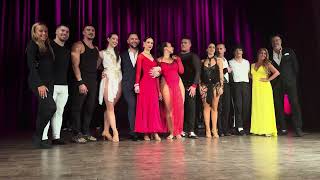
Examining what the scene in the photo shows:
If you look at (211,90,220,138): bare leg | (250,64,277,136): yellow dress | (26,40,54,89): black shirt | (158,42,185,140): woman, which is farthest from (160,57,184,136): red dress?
(26,40,54,89): black shirt

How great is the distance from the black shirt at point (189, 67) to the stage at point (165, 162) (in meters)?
1.20

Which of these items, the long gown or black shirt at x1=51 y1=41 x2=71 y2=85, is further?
the long gown

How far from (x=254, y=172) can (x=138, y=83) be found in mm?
2297

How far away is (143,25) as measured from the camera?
24.4 feet

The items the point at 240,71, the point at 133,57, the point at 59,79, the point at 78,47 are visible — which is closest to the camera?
the point at 59,79

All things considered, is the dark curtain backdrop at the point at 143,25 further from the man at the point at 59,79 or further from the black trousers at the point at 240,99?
the man at the point at 59,79

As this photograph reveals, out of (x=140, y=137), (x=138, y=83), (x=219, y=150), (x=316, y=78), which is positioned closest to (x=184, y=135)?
(x=140, y=137)

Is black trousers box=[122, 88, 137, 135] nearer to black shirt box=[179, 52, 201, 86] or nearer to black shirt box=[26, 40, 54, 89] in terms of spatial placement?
black shirt box=[179, 52, 201, 86]

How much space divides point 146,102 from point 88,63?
31.2 inches

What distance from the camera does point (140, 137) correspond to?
4613mm

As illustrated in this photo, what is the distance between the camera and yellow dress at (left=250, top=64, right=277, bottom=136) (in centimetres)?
493

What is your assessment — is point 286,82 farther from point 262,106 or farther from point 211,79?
point 211,79

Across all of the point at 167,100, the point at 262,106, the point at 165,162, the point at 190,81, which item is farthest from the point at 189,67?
the point at 165,162

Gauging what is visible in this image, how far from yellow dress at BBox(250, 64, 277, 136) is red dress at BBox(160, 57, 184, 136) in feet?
3.59
